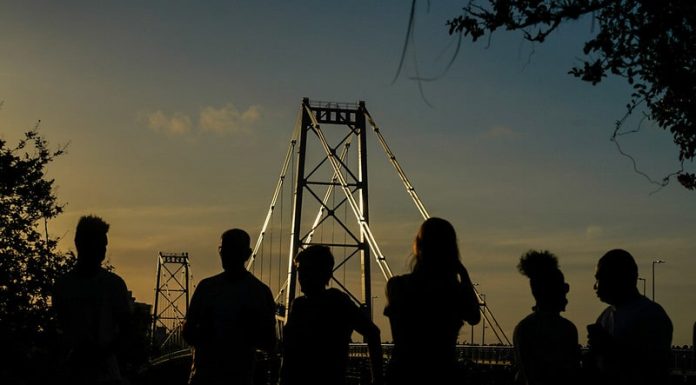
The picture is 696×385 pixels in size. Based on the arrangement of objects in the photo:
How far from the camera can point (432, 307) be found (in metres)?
5.57

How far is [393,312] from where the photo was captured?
5652mm

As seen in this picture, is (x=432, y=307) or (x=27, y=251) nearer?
(x=432, y=307)

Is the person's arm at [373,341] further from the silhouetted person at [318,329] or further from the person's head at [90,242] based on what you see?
the person's head at [90,242]

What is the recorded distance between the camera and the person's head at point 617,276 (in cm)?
594

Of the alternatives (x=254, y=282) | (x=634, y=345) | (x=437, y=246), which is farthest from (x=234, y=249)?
(x=634, y=345)

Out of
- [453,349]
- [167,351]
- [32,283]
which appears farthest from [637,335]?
[167,351]

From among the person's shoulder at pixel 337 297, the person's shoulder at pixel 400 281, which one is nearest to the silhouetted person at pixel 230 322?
the person's shoulder at pixel 337 297

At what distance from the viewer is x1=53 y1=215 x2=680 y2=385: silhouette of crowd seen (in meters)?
5.58

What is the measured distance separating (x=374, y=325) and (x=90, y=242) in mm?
1425

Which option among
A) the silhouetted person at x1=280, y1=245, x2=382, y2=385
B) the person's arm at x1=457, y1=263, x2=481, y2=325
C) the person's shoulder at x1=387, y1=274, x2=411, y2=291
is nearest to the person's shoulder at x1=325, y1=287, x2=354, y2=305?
the silhouetted person at x1=280, y1=245, x2=382, y2=385

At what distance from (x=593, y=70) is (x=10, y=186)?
19.8 meters

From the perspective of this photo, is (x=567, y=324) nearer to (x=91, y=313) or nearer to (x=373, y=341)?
(x=373, y=341)

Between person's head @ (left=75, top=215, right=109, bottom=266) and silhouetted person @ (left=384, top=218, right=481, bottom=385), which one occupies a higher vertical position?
person's head @ (left=75, top=215, right=109, bottom=266)

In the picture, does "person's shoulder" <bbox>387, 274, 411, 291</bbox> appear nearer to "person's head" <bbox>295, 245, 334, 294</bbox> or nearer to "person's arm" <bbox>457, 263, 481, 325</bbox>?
"person's arm" <bbox>457, 263, 481, 325</bbox>
